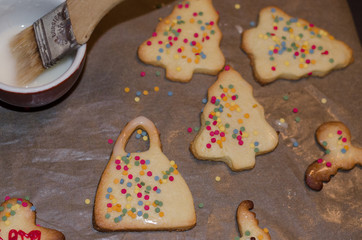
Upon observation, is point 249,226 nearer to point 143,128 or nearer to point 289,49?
point 143,128

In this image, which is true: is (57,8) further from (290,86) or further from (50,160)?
(290,86)

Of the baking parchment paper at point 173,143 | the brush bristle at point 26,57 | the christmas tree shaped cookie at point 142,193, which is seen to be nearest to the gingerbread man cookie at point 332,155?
the baking parchment paper at point 173,143

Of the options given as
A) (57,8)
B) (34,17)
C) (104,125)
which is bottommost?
(104,125)

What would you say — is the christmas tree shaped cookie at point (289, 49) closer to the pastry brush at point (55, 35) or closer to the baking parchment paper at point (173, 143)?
the baking parchment paper at point (173, 143)

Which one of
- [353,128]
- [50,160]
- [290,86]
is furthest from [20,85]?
[353,128]

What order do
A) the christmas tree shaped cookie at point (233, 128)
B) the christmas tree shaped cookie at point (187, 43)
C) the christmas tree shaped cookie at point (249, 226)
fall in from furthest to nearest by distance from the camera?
the christmas tree shaped cookie at point (187, 43)
the christmas tree shaped cookie at point (233, 128)
the christmas tree shaped cookie at point (249, 226)

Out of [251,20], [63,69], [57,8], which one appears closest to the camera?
[57,8]
